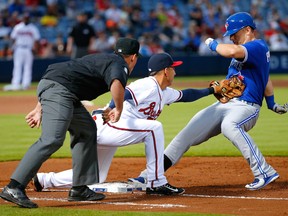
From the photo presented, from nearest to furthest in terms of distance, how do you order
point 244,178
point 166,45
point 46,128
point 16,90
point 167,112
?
1. point 46,128
2. point 244,178
3. point 167,112
4. point 16,90
5. point 166,45

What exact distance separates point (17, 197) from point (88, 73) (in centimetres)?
130

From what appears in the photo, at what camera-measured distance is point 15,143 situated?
1191cm

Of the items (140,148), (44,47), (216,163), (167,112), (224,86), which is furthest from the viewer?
(44,47)

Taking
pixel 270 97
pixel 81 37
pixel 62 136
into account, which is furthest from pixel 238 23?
pixel 81 37

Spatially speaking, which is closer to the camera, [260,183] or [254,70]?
[260,183]

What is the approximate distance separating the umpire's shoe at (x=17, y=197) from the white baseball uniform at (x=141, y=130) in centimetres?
95

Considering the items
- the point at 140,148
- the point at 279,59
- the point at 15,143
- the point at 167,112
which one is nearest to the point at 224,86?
the point at 140,148

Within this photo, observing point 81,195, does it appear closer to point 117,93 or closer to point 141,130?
point 141,130

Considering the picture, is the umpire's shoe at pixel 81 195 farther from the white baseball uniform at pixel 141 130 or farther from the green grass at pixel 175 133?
the green grass at pixel 175 133

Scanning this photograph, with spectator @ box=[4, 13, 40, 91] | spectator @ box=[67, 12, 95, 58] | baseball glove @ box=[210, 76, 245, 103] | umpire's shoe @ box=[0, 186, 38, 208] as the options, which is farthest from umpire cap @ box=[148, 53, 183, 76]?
spectator @ box=[4, 13, 40, 91]

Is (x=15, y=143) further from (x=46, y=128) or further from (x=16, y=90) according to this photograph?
(x=16, y=90)

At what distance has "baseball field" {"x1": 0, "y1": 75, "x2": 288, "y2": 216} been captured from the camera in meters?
6.57

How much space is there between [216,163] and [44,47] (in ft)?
51.9

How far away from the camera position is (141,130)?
721 cm
